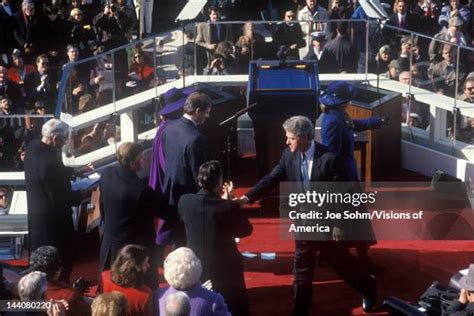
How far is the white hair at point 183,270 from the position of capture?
18.9 feet

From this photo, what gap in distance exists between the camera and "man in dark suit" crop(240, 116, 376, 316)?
279 inches

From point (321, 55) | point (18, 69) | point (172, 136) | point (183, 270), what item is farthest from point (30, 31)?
point (183, 270)

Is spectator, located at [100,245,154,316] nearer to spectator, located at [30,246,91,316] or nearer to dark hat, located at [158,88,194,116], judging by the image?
spectator, located at [30,246,91,316]

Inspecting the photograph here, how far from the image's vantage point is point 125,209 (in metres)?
6.91

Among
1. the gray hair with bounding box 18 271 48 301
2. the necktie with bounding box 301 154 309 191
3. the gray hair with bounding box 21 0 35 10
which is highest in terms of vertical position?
the gray hair with bounding box 21 0 35 10

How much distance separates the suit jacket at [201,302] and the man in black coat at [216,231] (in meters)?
0.80

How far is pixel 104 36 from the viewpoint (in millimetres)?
12914

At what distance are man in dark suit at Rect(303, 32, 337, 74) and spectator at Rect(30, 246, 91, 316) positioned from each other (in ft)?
18.7

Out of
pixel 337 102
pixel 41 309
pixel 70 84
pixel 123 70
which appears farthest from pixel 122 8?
pixel 41 309

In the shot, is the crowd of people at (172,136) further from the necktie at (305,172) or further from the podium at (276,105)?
the podium at (276,105)

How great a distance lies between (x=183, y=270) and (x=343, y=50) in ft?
19.4

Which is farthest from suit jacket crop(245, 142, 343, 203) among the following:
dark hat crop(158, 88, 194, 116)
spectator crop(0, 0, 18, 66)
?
spectator crop(0, 0, 18, 66)

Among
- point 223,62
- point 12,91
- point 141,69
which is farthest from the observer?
point 12,91

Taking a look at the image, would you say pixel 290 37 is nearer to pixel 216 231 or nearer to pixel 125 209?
pixel 125 209
